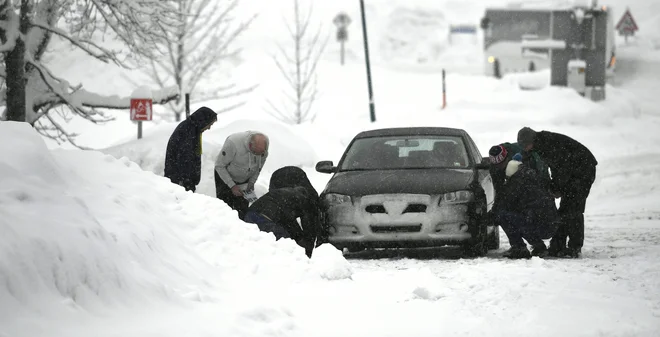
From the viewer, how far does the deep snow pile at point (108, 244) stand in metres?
5.60

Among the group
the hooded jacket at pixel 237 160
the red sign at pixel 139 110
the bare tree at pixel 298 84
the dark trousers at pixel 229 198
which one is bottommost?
the bare tree at pixel 298 84

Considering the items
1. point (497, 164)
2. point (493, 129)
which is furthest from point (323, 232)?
point (493, 129)

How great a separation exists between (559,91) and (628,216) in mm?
20502

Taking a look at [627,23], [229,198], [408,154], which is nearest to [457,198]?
[408,154]

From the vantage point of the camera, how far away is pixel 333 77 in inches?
1874

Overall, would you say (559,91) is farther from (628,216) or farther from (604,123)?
(628,216)

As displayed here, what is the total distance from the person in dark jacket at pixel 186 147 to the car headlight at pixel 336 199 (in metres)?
1.46

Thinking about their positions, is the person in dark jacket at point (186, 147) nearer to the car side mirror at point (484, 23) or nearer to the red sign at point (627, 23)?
the car side mirror at point (484, 23)

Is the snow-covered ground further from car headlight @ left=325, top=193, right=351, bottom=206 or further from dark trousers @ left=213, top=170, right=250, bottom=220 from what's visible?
dark trousers @ left=213, top=170, right=250, bottom=220

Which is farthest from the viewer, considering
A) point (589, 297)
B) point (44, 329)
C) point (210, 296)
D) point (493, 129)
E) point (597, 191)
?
point (493, 129)

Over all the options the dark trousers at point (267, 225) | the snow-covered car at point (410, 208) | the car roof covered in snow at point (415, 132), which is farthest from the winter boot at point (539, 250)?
the dark trousers at point (267, 225)

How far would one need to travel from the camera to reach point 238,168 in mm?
11477

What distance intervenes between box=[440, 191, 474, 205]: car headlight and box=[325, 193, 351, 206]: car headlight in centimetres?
97

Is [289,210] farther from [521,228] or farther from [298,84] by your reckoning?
[298,84]
